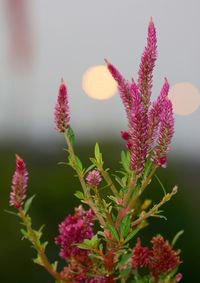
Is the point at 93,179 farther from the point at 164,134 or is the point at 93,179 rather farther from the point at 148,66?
the point at 148,66

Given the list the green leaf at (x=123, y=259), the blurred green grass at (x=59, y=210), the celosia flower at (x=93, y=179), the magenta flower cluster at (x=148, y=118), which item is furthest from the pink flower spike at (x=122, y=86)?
the blurred green grass at (x=59, y=210)

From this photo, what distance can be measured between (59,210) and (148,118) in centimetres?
1002

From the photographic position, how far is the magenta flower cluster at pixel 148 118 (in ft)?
7.86

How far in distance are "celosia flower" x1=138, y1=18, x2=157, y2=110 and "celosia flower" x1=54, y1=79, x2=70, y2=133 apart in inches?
11.9

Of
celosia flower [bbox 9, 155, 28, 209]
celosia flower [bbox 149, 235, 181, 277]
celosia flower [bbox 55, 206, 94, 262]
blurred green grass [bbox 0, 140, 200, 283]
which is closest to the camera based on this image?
celosia flower [bbox 9, 155, 28, 209]

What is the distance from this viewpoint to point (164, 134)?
8.13 feet

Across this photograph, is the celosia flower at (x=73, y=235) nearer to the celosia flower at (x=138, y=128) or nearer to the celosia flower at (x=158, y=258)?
the celosia flower at (x=158, y=258)

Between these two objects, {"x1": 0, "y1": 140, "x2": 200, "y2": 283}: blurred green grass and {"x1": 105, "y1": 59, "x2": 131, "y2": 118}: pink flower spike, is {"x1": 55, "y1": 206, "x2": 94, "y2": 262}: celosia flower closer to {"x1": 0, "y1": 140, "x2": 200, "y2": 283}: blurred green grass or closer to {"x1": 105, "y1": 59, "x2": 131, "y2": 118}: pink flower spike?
{"x1": 105, "y1": 59, "x2": 131, "y2": 118}: pink flower spike

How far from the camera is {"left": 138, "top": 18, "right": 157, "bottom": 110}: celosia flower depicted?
248cm

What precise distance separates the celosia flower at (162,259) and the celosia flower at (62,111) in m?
0.65

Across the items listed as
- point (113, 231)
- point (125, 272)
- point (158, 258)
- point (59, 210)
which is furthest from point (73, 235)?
point (59, 210)

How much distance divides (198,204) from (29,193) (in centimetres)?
340

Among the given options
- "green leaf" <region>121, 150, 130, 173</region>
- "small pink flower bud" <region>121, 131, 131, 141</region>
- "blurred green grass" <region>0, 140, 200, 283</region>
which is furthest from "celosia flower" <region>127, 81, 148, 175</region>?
"blurred green grass" <region>0, 140, 200, 283</region>

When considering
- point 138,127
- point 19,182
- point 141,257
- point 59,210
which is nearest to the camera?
point 138,127
